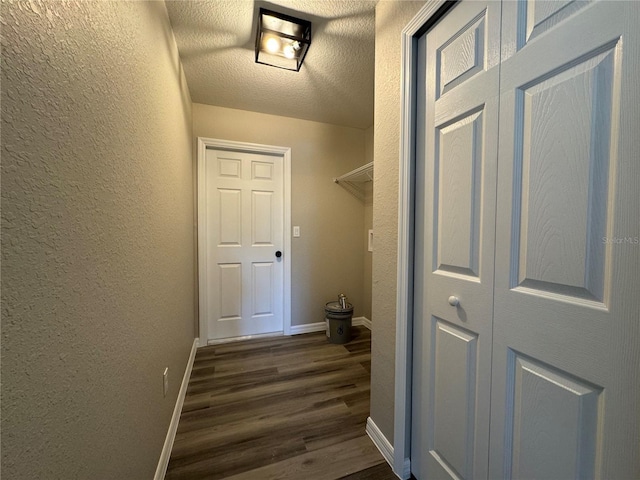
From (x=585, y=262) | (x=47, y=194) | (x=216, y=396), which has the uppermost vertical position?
(x=47, y=194)

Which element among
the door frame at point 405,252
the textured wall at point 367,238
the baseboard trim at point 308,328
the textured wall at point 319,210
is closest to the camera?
the door frame at point 405,252

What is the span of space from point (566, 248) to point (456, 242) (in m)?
0.32

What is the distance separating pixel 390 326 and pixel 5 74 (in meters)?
1.40

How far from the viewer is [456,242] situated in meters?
0.93

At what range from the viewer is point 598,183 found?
581 millimetres

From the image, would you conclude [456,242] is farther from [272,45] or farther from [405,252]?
[272,45]

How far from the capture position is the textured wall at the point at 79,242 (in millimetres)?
409

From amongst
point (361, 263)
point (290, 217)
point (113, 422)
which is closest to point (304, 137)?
point (290, 217)

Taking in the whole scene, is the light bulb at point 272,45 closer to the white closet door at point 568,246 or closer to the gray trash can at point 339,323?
the white closet door at point 568,246

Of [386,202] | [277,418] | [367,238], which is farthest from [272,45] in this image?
[277,418]

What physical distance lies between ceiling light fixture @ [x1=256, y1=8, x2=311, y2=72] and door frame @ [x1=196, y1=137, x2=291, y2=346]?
37.1 inches

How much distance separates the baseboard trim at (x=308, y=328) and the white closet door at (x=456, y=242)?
1.82 meters

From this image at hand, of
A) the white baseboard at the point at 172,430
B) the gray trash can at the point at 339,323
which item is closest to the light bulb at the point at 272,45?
the gray trash can at the point at 339,323

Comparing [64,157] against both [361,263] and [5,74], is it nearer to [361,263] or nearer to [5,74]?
[5,74]
